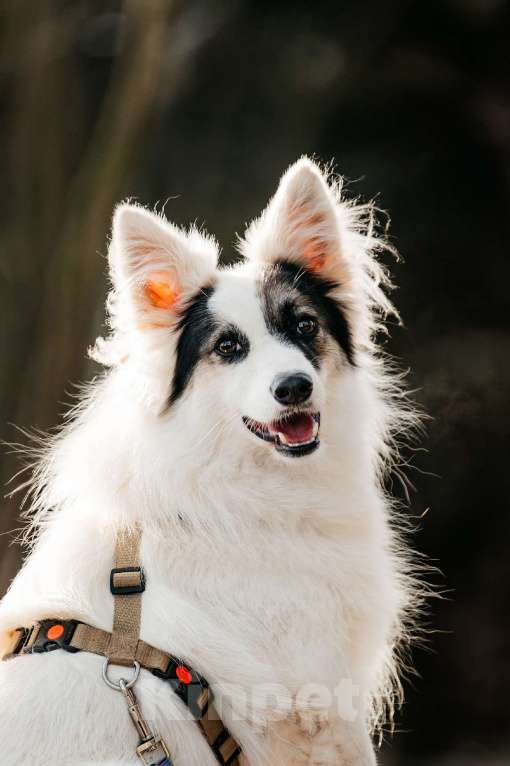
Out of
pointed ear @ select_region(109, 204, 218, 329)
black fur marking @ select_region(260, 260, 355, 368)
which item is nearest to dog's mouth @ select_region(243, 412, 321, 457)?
black fur marking @ select_region(260, 260, 355, 368)

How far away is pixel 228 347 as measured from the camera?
253 cm

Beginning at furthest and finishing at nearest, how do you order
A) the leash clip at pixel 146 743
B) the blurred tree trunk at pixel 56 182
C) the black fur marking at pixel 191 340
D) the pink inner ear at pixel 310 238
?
the blurred tree trunk at pixel 56 182
the pink inner ear at pixel 310 238
the black fur marking at pixel 191 340
the leash clip at pixel 146 743

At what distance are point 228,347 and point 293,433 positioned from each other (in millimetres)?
354

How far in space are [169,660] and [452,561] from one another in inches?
157

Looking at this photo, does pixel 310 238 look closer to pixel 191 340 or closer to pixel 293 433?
pixel 191 340

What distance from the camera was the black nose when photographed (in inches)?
91.2

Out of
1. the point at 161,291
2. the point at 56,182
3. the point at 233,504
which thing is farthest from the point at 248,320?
the point at 56,182

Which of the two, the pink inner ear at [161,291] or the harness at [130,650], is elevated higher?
the pink inner ear at [161,291]

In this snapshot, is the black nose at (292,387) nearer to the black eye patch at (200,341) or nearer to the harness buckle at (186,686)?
the black eye patch at (200,341)

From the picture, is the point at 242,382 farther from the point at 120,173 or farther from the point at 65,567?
the point at 120,173

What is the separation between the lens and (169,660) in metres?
2.13

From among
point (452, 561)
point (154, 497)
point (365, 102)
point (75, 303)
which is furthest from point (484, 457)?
point (154, 497)

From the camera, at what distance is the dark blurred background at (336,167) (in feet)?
18.7

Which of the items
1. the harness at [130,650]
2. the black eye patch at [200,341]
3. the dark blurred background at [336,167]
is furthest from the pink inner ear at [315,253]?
the dark blurred background at [336,167]
